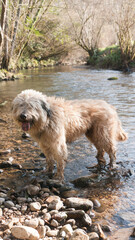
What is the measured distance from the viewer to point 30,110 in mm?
3830

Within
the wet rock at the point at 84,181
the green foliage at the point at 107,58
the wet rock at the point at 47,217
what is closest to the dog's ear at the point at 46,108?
the wet rock at the point at 84,181

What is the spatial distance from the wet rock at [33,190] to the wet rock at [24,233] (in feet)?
3.52

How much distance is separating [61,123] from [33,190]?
1.23 m

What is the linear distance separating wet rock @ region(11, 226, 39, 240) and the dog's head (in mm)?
1646

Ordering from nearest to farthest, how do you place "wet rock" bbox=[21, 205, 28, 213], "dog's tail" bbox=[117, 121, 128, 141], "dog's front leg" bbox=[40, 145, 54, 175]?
"wet rock" bbox=[21, 205, 28, 213] → "dog's front leg" bbox=[40, 145, 54, 175] → "dog's tail" bbox=[117, 121, 128, 141]

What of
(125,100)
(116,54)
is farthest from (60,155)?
(116,54)

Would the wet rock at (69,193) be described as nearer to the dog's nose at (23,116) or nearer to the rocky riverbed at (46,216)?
the rocky riverbed at (46,216)

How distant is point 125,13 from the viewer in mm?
19359

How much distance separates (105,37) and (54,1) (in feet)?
52.3

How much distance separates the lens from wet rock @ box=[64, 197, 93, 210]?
3.43 m

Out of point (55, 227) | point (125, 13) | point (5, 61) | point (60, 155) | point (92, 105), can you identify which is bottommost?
point (55, 227)

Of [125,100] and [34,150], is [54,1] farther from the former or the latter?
[34,150]

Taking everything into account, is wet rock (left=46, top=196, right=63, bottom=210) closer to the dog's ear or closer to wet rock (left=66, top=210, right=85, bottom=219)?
wet rock (left=66, top=210, right=85, bottom=219)

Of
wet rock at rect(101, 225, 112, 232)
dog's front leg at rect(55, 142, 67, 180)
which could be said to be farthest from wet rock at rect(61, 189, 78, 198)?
wet rock at rect(101, 225, 112, 232)
